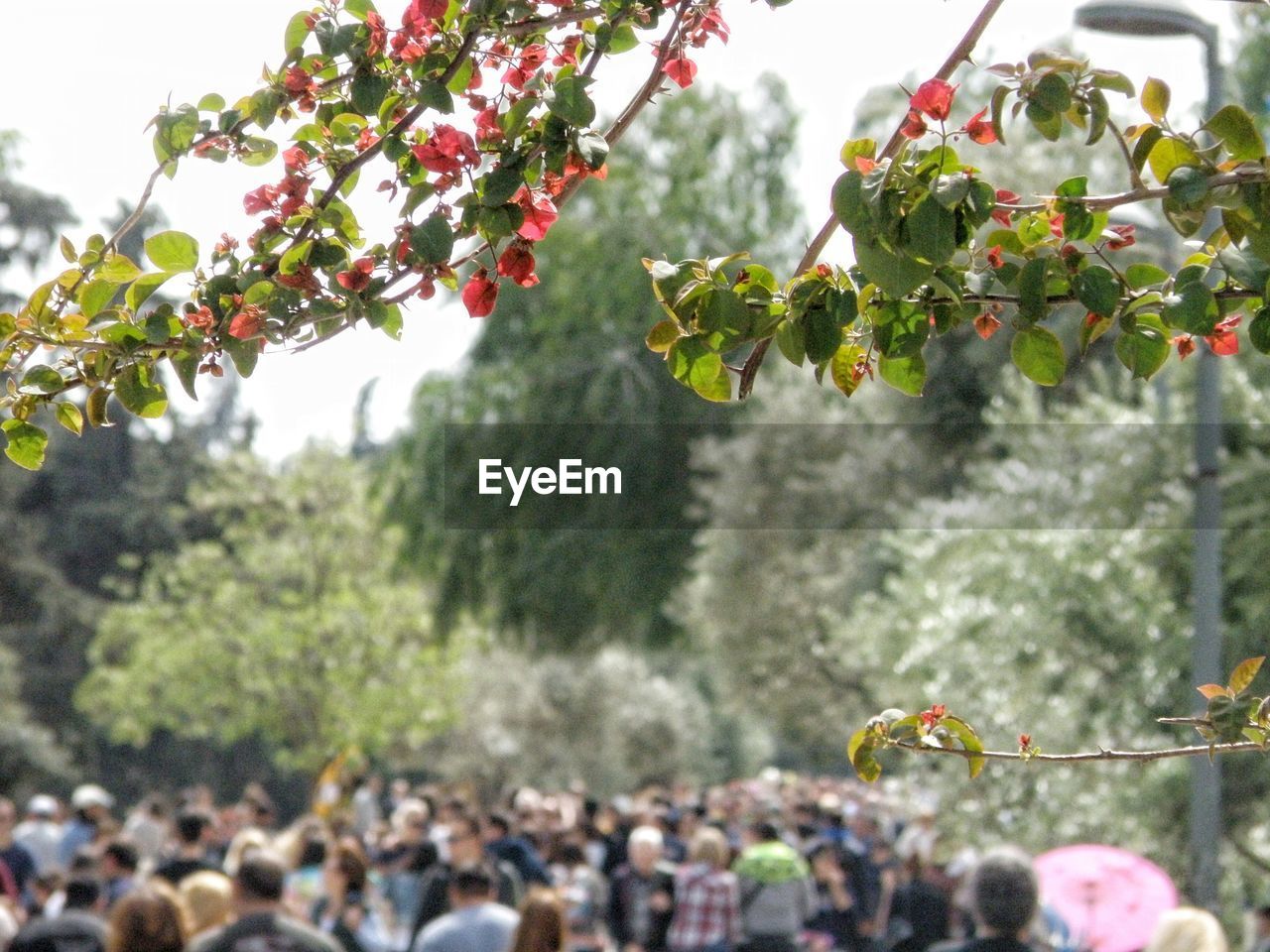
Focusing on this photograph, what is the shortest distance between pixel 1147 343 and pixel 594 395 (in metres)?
23.5

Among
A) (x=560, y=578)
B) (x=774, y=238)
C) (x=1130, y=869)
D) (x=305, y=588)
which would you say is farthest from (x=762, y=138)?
(x=1130, y=869)

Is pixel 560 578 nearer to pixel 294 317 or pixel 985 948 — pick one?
pixel 985 948

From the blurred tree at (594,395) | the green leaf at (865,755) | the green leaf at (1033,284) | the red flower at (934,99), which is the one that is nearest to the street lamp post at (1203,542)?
the green leaf at (865,755)

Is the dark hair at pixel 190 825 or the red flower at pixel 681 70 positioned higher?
the red flower at pixel 681 70

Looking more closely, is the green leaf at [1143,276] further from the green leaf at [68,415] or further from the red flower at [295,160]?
the green leaf at [68,415]

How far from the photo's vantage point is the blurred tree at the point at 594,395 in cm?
2600

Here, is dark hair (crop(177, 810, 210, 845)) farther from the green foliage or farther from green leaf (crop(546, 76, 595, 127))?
the green foliage

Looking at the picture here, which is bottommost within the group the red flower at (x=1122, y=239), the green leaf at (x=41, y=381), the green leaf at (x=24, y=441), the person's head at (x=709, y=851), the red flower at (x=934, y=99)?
the person's head at (x=709, y=851)

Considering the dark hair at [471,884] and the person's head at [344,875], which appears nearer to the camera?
the dark hair at [471,884]

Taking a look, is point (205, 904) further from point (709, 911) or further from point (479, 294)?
Result: point (479, 294)

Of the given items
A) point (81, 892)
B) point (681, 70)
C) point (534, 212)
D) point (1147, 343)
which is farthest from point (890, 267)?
point (81, 892)

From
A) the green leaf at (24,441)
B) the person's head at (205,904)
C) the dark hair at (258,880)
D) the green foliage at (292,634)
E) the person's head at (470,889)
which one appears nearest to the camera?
the green leaf at (24,441)

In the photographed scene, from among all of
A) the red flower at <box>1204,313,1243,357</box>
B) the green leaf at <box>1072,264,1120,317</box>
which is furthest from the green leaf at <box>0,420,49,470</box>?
the red flower at <box>1204,313,1243,357</box>

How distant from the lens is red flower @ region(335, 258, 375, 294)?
2.02m
